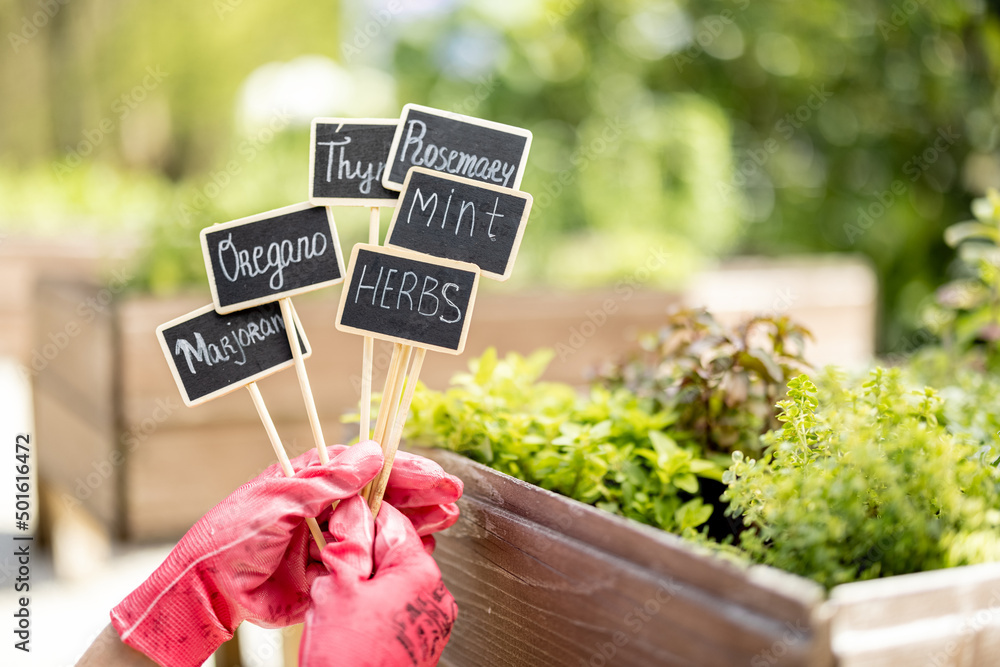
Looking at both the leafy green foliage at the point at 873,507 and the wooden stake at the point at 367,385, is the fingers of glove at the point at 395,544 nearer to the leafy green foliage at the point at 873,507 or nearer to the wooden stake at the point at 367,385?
the wooden stake at the point at 367,385

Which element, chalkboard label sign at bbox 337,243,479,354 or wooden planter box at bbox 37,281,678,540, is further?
wooden planter box at bbox 37,281,678,540

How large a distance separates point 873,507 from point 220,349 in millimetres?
751

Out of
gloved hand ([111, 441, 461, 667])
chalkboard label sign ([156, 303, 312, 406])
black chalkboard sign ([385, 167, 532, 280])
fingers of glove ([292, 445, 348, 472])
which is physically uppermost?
black chalkboard sign ([385, 167, 532, 280])

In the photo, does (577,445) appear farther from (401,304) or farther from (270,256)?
(270,256)

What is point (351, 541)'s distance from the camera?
0.86m

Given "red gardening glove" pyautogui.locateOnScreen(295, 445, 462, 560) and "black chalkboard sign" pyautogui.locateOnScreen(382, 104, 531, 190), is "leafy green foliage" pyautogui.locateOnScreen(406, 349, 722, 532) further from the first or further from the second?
"black chalkboard sign" pyautogui.locateOnScreen(382, 104, 531, 190)

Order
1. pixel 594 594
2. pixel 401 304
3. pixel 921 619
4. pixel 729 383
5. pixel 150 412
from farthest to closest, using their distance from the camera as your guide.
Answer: pixel 150 412 → pixel 729 383 → pixel 401 304 → pixel 594 594 → pixel 921 619

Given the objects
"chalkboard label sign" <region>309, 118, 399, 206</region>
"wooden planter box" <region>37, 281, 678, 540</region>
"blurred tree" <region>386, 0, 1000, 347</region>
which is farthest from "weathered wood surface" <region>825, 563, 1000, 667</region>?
"blurred tree" <region>386, 0, 1000, 347</region>

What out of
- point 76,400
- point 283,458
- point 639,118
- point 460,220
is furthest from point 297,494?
point 639,118

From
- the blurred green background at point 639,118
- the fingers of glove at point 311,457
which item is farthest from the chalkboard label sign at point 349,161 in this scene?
the blurred green background at point 639,118

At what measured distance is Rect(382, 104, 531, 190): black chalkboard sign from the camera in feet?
3.31

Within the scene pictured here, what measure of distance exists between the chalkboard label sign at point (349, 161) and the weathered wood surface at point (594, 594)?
14.8 inches

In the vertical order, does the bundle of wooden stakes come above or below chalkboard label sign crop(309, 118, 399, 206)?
below

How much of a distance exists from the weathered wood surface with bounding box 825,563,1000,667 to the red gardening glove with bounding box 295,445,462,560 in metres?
0.44
